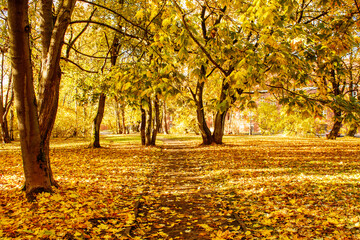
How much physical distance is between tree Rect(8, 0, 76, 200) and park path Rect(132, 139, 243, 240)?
2.35 meters

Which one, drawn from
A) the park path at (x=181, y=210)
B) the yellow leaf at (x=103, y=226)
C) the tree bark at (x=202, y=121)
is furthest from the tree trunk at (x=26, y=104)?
the tree bark at (x=202, y=121)

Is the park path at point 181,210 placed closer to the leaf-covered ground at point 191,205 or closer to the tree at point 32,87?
the leaf-covered ground at point 191,205

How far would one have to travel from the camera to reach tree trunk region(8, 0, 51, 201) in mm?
4500

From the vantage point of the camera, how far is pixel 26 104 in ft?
16.2

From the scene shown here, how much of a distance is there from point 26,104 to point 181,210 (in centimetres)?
374

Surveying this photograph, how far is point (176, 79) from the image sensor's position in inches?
186

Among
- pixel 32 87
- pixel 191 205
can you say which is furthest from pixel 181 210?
pixel 32 87

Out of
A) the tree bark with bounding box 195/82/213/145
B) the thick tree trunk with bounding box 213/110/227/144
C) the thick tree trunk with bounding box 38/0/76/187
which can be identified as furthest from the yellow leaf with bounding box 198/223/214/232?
the thick tree trunk with bounding box 213/110/227/144

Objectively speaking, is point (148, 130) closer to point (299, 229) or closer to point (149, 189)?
point (149, 189)

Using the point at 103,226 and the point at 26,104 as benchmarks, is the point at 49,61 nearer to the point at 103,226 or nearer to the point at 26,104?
the point at 26,104

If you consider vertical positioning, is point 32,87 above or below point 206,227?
above

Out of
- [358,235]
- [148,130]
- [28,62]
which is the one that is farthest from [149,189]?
[148,130]

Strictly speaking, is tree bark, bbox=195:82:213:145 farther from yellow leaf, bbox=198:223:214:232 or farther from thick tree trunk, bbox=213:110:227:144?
yellow leaf, bbox=198:223:214:232

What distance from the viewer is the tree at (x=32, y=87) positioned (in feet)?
15.0
